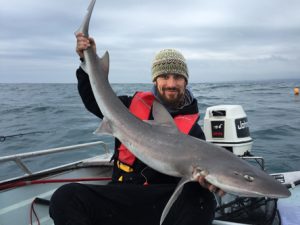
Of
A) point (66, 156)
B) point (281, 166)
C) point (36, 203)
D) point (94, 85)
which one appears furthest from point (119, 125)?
point (66, 156)

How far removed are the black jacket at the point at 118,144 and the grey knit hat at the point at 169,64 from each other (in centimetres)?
40

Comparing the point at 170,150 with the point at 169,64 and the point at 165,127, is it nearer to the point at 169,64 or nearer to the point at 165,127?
the point at 165,127

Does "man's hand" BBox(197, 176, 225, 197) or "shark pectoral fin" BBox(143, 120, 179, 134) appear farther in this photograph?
"shark pectoral fin" BBox(143, 120, 179, 134)

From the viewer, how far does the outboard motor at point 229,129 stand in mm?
5789

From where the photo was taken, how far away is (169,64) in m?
4.00

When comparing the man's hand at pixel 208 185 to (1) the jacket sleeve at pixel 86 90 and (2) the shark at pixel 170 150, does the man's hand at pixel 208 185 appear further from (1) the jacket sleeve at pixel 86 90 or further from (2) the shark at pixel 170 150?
(1) the jacket sleeve at pixel 86 90

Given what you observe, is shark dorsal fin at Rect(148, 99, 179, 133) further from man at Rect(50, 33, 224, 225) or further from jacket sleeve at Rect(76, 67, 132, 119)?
jacket sleeve at Rect(76, 67, 132, 119)

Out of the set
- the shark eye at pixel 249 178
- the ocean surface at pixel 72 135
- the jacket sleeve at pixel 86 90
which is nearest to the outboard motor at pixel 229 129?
the jacket sleeve at pixel 86 90

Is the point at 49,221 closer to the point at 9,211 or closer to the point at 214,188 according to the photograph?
the point at 9,211

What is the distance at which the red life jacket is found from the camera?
3730 millimetres

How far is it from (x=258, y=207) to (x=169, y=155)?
2.14 metres

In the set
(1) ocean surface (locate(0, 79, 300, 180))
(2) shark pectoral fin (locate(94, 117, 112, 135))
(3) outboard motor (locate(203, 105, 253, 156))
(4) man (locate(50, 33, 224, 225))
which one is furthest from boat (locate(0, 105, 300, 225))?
(1) ocean surface (locate(0, 79, 300, 180))

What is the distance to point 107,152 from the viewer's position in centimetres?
615

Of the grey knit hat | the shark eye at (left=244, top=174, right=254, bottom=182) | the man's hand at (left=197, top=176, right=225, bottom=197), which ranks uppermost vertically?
the grey knit hat
